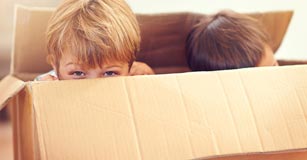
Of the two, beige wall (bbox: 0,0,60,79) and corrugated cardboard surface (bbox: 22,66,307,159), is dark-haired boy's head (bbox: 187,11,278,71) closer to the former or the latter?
corrugated cardboard surface (bbox: 22,66,307,159)

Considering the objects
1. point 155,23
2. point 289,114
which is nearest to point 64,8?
point 155,23

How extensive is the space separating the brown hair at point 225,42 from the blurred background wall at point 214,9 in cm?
43

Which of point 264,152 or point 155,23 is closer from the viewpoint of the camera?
point 264,152

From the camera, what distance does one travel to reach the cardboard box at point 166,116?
1.91 ft

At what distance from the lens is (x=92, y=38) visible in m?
0.71

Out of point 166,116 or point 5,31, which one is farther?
point 5,31

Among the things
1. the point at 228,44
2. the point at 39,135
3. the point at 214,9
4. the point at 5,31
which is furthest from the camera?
the point at 5,31

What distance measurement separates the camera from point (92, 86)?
621 millimetres

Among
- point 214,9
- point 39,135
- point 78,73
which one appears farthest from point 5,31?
point 39,135

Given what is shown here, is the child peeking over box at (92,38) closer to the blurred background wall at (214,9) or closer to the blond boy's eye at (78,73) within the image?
the blond boy's eye at (78,73)

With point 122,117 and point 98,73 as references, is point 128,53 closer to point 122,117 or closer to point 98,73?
point 98,73

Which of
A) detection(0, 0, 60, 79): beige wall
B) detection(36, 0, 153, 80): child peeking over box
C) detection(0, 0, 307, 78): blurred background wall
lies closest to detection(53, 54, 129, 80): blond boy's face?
detection(36, 0, 153, 80): child peeking over box

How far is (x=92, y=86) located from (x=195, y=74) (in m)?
0.15

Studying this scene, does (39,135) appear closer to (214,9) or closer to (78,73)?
(78,73)
